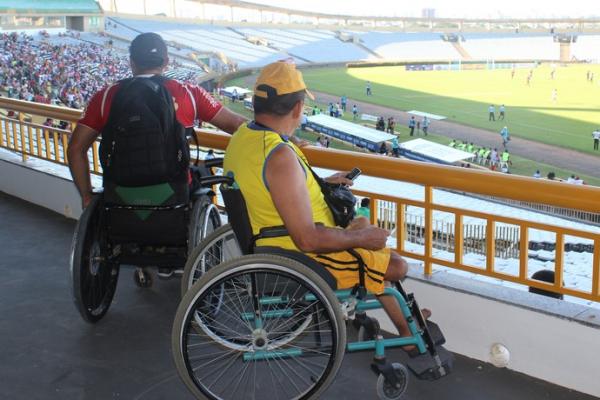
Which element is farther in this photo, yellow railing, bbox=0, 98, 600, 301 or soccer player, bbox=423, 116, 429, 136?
soccer player, bbox=423, 116, 429, 136

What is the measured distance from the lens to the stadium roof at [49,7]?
1516 inches

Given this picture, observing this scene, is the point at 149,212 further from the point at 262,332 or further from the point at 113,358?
the point at 262,332

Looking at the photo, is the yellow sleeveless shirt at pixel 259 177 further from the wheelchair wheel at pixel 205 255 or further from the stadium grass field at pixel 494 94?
the stadium grass field at pixel 494 94

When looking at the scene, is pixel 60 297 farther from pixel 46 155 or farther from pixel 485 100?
pixel 485 100

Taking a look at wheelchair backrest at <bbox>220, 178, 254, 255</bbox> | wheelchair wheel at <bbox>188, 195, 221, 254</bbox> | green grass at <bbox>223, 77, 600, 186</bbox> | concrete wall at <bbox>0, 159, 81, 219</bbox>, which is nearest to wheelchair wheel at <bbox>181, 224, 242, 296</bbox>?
wheelchair wheel at <bbox>188, 195, 221, 254</bbox>

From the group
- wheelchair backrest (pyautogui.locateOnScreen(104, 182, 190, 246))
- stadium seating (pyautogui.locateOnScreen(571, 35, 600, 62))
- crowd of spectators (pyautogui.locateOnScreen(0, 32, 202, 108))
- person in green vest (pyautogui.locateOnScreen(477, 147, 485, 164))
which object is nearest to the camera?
wheelchair backrest (pyautogui.locateOnScreen(104, 182, 190, 246))

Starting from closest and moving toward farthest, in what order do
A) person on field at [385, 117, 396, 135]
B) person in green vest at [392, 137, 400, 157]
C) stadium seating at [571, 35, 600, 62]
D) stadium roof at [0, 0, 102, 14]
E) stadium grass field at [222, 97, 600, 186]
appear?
stadium grass field at [222, 97, 600, 186] → person in green vest at [392, 137, 400, 157] → person on field at [385, 117, 396, 135] → stadium roof at [0, 0, 102, 14] → stadium seating at [571, 35, 600, 62]

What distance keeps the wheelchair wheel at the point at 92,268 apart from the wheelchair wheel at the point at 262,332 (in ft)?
1.63

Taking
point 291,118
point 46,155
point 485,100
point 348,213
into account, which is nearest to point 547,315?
point 348,213

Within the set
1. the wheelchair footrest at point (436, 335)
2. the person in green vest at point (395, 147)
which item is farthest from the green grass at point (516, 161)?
the wheelchair footrest at point (436, 335)

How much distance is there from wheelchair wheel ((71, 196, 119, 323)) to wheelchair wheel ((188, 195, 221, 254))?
0.41m

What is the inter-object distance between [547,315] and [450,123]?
2874 centimetres

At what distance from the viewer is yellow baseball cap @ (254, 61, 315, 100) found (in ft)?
5.93

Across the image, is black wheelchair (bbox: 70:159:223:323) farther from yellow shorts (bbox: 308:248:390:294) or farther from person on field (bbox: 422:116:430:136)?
person on field (bbox: 422:116:430:136)
